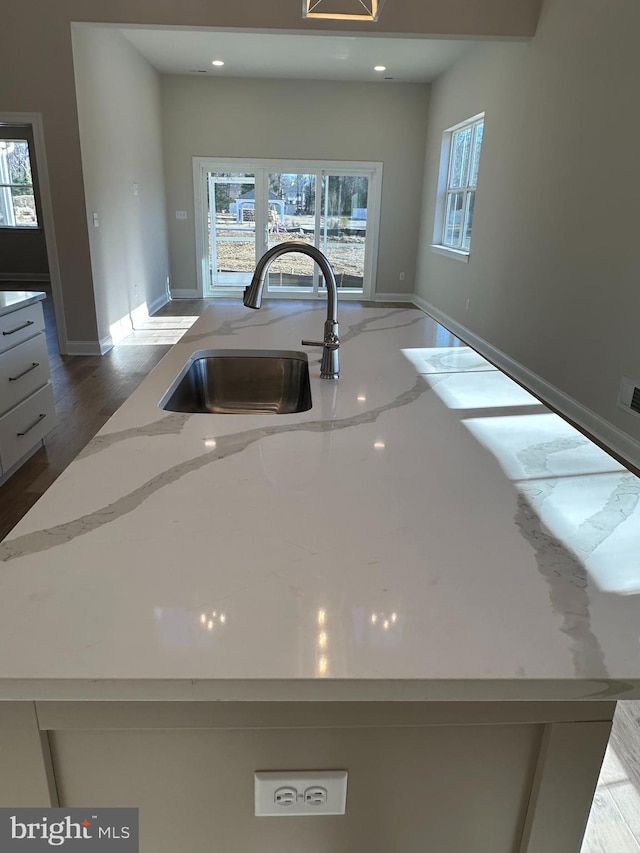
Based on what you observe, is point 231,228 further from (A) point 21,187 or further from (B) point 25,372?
(B) point 25,372

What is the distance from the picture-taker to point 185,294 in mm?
8430

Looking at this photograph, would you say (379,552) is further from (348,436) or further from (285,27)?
(285,27)

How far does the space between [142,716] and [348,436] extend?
65 centimetres

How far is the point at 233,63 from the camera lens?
22.4ft

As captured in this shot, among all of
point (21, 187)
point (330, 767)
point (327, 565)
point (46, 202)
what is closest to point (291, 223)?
point (46, 202)

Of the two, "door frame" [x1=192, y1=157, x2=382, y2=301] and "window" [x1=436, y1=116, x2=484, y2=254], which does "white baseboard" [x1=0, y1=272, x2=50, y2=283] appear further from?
"window" [x1=436, y1=116, x2=484, y2=254]

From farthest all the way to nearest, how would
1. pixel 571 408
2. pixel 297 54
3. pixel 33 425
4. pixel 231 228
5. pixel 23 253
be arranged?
pixel 23 253, pixel 231 228, pixel 297 54, pixel 571 408, pixel 33 425

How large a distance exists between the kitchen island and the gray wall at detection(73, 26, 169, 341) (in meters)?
5.06

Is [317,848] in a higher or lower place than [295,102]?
lower

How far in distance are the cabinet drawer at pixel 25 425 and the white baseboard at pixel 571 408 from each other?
272 cm

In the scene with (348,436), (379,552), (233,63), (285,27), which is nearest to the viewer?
(379,552)

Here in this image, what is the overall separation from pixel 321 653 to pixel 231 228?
330 inches

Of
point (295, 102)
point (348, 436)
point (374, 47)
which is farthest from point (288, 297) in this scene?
point (348, 436)

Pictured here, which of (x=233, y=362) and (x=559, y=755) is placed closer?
(x=559, y=755)
